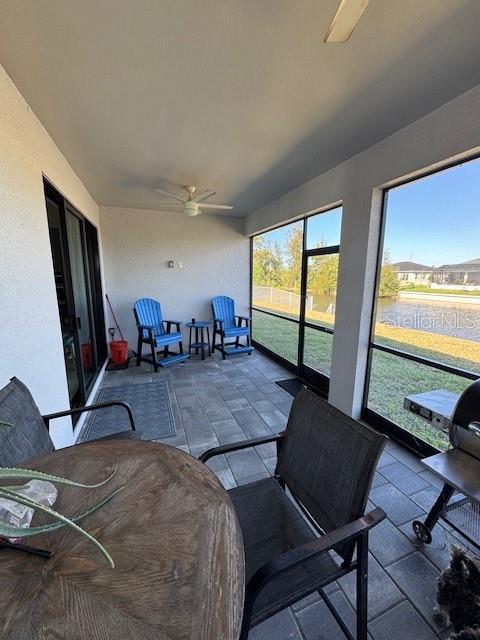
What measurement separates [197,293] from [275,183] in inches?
97.0

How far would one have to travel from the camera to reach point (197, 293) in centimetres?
505

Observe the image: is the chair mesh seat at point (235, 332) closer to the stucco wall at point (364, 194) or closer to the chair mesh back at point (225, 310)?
the chair mesh back at point (225, 310)

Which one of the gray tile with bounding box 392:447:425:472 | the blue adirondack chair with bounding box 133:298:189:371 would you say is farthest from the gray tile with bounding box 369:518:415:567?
the blue adirondack chair with bounding box 133:298:189:371

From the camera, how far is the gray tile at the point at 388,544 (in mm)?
1406

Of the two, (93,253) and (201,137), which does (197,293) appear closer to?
(93,253)

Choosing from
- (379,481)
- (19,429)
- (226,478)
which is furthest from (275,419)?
(19,429)

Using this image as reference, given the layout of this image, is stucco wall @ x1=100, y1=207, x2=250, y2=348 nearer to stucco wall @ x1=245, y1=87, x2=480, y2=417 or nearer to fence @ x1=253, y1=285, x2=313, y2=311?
fence @ x1=253, y1=285, x2=313, y2=311

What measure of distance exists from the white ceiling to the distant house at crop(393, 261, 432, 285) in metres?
1.02

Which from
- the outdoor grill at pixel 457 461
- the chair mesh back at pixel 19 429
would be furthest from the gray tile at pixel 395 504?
the chair mesh back at pixel 19 429

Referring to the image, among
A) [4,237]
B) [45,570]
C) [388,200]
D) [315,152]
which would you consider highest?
[315,152]

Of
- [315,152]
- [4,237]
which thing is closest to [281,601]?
[4,237]

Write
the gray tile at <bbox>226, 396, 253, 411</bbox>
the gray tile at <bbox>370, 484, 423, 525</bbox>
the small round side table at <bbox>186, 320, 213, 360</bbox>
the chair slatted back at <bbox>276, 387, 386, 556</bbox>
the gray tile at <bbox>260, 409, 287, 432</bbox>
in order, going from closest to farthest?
the chair slatted back at <bbox>276, 387, 386, 556</bbox> < the gray tile at <bbox>370, 484, 423, 525</bbox> < the gray tile at <bbox>260, 409, 287, 432</bbox> < the gray tile at <bbox>226, 396, 253, 411</bbox> < the small round side table at <bbox>186, 320, 213, 360</bbox>

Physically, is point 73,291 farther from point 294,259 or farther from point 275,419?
point 294,259

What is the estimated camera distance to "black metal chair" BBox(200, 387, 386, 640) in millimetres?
821
